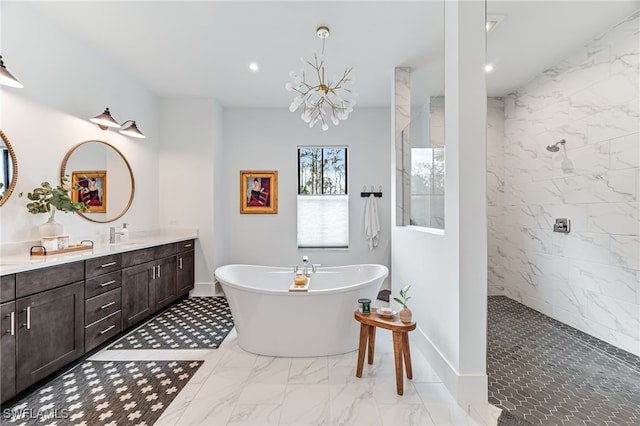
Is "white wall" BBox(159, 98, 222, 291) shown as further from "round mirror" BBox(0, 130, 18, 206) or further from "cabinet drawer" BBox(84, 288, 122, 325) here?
"round mirror" BBox(0, 130, 18, 206)

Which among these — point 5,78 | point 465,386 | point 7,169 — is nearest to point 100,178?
point 7,169

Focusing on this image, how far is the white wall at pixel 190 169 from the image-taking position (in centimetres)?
434

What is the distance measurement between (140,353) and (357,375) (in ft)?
6.21

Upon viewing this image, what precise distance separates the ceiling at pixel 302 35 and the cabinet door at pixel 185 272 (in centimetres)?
229

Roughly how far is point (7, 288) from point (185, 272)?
2234mm

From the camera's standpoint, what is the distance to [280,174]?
15.4 feet

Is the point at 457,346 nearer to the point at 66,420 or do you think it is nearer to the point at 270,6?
the point at 66,420

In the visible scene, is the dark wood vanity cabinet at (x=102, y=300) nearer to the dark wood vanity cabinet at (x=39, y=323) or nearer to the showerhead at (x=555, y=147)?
the dark wood vanity cabinet at (x=39, y=323)

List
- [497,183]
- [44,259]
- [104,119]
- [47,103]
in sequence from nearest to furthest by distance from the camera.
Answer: [44,259]
[47,103]
[104,119]
[497,183]

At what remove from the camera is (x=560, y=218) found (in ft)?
10.7

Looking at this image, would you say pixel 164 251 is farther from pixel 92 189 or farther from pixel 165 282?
pixel 92 189

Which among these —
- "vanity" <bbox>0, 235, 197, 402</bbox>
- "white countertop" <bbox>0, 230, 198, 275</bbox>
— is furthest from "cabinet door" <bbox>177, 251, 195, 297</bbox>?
"white countertop" <bbox>0, 230, 198, 275</bbox>

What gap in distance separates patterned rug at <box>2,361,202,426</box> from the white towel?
293 centimetres

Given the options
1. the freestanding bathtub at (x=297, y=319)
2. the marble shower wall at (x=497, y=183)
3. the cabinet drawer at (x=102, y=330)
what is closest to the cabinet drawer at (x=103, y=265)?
the cabinet drawer at (x=102, y=330)
